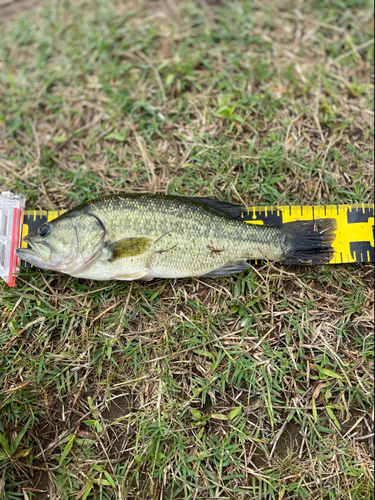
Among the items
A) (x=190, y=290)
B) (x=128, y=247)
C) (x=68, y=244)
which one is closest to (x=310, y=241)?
(x=190, y=290)

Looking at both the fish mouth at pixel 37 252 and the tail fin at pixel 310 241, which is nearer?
the fish mouth at pixel 37 252

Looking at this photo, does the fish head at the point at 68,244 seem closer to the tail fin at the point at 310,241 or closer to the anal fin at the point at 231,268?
the anal fin at the point at 231,268

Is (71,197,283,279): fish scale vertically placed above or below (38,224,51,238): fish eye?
below

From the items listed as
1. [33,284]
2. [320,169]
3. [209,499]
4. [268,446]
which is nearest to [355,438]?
[268,446]

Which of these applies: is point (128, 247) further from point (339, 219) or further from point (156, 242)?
point (339, 219)

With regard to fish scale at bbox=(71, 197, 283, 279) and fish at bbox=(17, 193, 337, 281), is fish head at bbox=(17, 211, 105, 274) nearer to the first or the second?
fish at bbox=(17, 193, 337, 281)

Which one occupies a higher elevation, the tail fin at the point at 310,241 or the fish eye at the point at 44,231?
the fish eye at the point at 44,231

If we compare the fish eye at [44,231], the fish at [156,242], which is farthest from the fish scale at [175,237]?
the fish eye at [44,231]

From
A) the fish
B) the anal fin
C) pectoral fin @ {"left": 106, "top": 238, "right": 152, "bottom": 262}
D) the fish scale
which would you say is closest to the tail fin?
the fish
